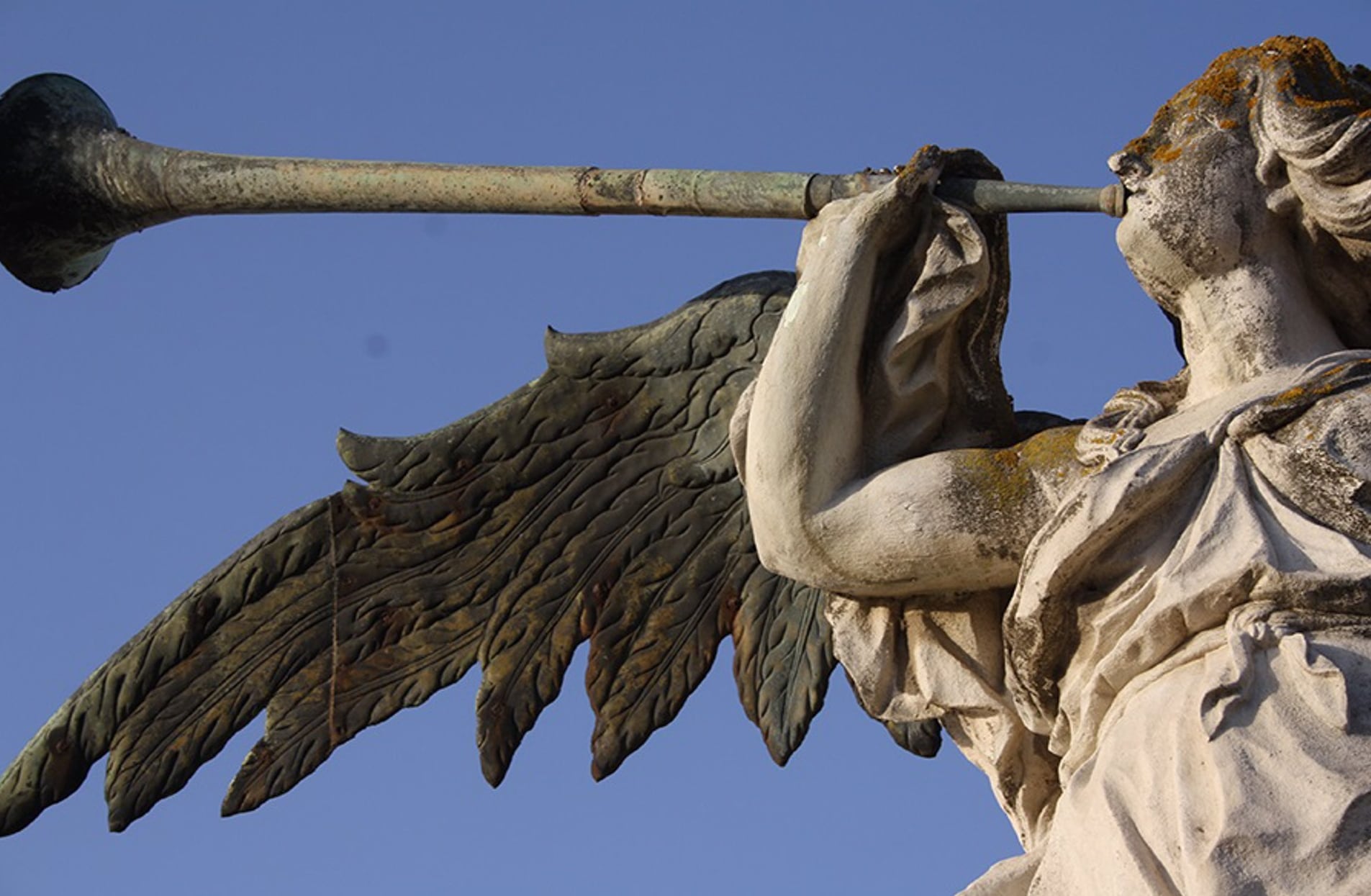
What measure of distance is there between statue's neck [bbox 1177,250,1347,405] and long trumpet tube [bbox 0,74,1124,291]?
1055 mm

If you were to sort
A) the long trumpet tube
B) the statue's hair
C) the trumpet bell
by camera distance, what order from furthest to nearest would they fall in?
the trumpet bell → the long trumpet tube → the statue's hair

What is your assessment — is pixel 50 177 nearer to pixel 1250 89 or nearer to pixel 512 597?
pixel 512 597

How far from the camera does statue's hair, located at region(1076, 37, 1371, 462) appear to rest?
22.9ft

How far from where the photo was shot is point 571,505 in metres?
8.26

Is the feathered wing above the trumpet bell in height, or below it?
below

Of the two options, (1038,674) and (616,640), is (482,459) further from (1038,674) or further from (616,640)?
(1038,674)

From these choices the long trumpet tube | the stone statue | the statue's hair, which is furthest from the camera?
the long trumpet tube

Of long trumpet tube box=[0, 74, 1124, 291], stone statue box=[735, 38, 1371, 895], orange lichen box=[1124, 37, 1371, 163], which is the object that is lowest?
stone statue box=[735, 38, 1371, 895]

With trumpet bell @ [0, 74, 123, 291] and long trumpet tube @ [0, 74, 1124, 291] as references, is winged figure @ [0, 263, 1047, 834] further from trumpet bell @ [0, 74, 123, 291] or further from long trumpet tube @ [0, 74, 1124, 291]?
trumpet bell @ [0, 74, 123, 291]

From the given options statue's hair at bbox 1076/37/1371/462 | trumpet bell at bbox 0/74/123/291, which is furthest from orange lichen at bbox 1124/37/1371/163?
trumpet bell at bbox 0/74/123/291

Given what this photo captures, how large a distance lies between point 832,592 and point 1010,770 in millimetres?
548

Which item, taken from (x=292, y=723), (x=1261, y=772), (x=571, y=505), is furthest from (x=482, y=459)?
(x=1261, y=772)

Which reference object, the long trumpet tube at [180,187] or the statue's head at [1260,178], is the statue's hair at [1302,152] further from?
the long trumpet tube at [180,187]

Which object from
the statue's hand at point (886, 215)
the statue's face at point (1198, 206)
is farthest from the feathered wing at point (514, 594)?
the statue's face at point (1198, 206)
